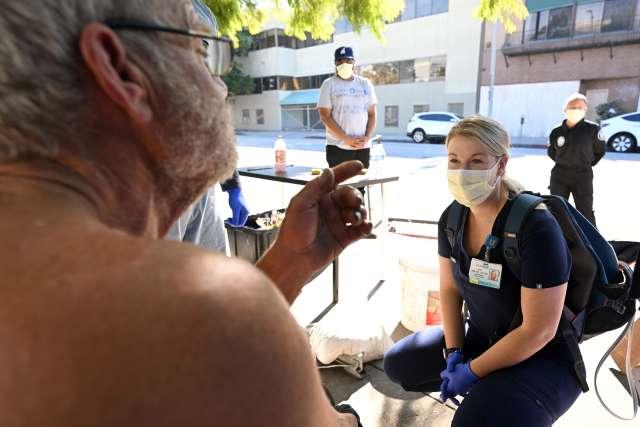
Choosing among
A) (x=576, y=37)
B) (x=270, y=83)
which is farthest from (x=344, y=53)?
(x=270, y=83)

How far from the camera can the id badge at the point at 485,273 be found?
177 centimetres

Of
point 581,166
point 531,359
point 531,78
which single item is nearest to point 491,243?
point 531,359

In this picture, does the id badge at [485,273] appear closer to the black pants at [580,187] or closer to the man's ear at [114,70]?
the man's ear at [114,70]

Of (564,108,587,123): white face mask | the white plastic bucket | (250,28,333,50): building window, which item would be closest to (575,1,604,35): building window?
(250,28,333,50): building window

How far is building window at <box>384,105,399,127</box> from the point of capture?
80.6 feet

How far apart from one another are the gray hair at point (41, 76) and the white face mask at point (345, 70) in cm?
416

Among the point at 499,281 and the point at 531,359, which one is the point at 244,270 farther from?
the point at 531,359

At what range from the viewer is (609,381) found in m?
2.52

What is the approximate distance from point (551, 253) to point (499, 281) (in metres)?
0.24

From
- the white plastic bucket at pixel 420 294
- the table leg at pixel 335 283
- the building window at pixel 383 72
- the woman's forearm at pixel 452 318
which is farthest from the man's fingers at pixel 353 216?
the building window at pixel 383 72

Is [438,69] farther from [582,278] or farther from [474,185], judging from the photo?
[582,278]

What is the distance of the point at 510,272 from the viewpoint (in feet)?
5.79

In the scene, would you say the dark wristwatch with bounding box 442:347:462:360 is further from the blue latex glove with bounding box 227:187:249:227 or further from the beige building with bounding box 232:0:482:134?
the beige building with bounding box 232:0:482:134

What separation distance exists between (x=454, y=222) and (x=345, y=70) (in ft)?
9.95
